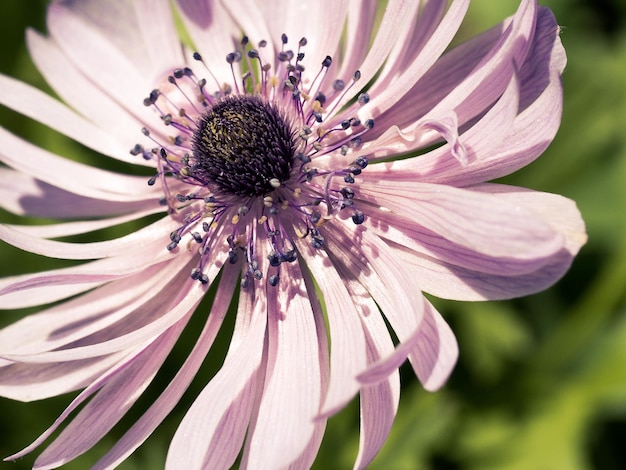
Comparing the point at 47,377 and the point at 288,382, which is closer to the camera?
the point at 288,382

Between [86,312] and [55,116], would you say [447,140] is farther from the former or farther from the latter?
[55,116]

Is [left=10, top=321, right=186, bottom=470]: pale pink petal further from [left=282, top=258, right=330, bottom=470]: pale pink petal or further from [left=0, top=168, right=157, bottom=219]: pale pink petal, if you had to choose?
[left=0, top=168, right=157, bottom=219]: pale pink petal

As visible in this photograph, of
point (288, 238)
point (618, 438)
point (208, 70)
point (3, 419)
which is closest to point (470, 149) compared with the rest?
point (288, 238)

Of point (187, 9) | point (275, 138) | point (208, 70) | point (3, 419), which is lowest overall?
point (3, 419)

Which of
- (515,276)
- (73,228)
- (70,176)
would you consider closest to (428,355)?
(515,276)

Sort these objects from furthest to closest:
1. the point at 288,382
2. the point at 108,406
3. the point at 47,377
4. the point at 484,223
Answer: the point at 47,377 → the point at 108,406 → the point at 288,382 → the point at 484,223

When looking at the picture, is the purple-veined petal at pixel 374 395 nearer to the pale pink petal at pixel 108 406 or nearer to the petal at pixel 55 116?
the pale pink petal at pixel 108 406

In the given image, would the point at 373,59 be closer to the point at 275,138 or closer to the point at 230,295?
the point at 275,138
